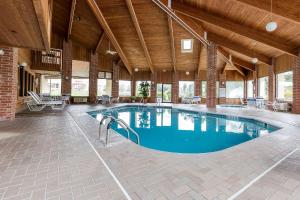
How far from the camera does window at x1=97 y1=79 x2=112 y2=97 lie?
1478cm

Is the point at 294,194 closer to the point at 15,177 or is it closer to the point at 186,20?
the point at 15,177

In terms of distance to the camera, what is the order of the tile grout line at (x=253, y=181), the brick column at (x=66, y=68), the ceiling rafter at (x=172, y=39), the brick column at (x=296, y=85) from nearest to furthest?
the tile grout line at (x=253, y=181)
the brick column at (x=296, y=85)
the ceiling rafter at (x=172, y=39)
the brick column at (x=66, y=68)

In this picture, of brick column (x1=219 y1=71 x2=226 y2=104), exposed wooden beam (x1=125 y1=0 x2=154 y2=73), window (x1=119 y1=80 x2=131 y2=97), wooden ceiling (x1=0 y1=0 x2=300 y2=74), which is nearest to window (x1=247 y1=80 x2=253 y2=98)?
wooden ceiling (x1=0 y1=0 x2=300 y2=74)

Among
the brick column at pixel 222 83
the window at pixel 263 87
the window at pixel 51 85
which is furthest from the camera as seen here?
the brick column at pixel 222 83

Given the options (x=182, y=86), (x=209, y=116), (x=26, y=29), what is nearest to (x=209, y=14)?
(x=209, y=116)

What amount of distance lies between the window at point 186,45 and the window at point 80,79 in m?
7.83

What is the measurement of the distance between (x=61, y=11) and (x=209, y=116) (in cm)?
1032

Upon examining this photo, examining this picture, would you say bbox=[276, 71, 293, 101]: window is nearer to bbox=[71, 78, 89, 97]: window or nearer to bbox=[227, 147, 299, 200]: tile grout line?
bbox=[227, 147, 299, 200]: tile grout line

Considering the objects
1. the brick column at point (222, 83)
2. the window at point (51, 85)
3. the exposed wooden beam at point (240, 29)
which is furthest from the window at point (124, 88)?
the exposed wooden beam at point (240, 29)

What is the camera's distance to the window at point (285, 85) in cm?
976

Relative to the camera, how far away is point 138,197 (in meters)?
1.50

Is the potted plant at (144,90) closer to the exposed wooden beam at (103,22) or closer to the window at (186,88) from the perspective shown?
the exposed wooden beam at (103,22)

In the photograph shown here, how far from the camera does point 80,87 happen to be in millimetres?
13750

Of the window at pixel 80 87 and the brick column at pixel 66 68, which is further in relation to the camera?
the window at pixel 80 87
